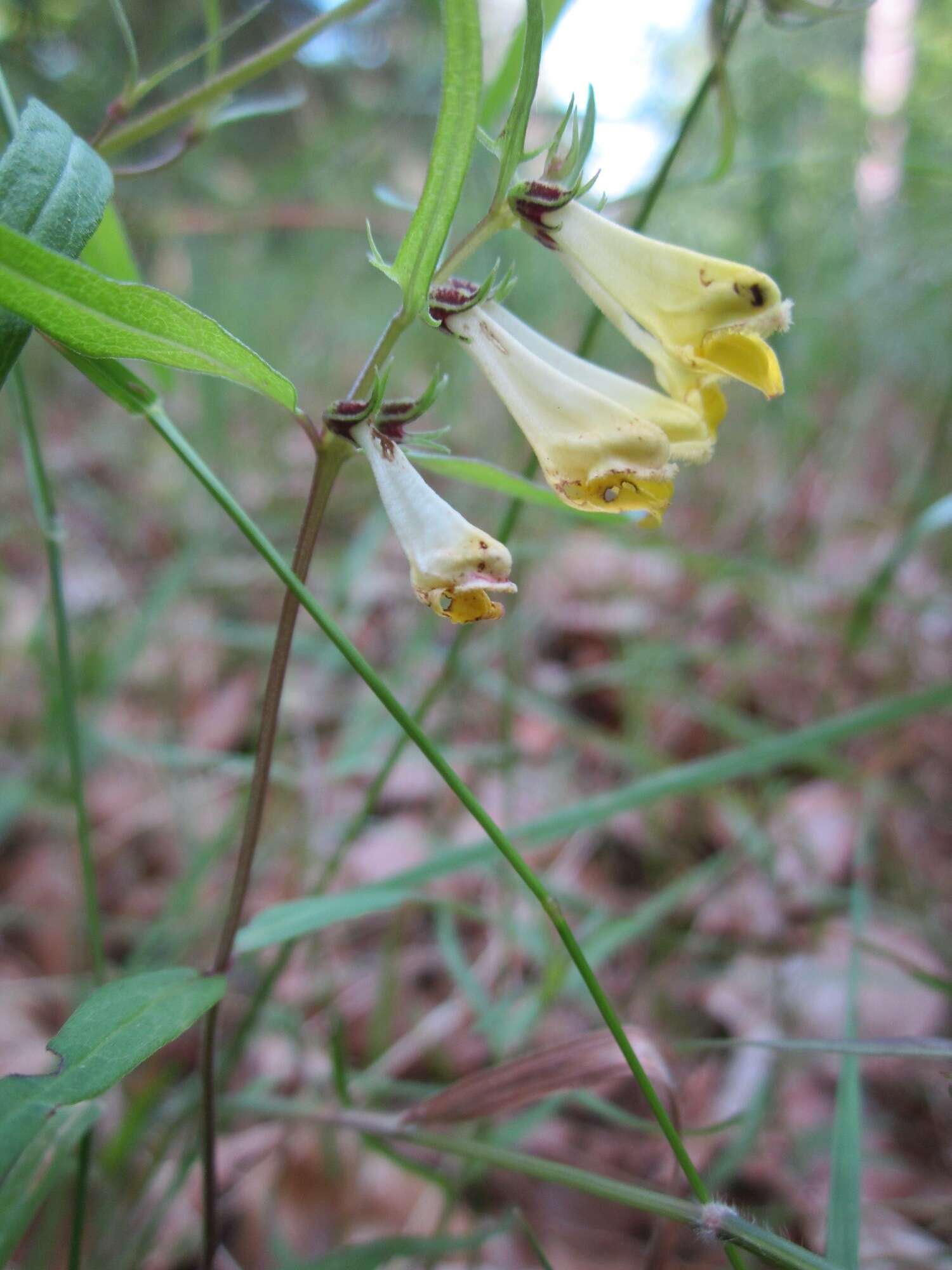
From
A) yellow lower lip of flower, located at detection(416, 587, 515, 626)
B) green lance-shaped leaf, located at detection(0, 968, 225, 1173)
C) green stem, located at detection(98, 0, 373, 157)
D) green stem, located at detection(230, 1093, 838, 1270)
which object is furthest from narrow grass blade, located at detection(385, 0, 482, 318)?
green stem, located at detection(230, 1093, 838, 1270)

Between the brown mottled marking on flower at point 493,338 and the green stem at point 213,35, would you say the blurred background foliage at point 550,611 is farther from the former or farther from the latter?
the brown mottled marking on flower at point 493,338

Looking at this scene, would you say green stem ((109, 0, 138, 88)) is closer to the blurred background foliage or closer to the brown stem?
the blurred background foliage

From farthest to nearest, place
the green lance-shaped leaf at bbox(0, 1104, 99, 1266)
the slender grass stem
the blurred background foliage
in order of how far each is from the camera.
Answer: the blurred background foliage, the slender grass stem, the green lance-shaped leaf at bbox(0, 1104, 99, 1266)

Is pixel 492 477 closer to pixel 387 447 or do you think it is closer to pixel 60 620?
pixel 387 447

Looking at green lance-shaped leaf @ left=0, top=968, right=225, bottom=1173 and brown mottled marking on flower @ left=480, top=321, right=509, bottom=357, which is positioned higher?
brown mottled marking on flower @ left=480, top=321, right=509, bottom=357

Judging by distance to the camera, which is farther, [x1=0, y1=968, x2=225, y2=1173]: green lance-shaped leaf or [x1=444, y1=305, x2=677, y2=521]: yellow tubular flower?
[x1=444, y1=305, x2=677, y2=521]: yellow tubular flower

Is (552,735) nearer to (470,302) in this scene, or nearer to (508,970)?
(508,970)

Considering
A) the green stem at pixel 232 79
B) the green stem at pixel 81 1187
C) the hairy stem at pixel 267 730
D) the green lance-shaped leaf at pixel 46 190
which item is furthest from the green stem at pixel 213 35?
the green stem at pixel 81 1187
